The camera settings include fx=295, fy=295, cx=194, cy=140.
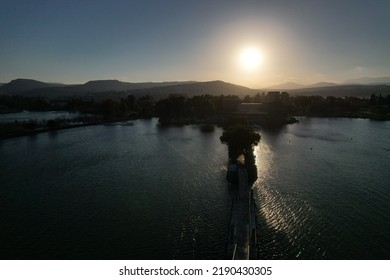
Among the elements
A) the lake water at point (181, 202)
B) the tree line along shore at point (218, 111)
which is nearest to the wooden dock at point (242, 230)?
the lake water at point (181, 202)

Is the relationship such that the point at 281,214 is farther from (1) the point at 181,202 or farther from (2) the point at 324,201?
(1) the point at 181,202

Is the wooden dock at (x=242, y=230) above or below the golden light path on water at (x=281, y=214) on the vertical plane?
above

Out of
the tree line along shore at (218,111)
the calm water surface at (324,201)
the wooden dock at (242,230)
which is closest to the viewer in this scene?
the wooden dock at (242,230)

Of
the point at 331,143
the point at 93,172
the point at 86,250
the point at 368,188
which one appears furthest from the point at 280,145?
the point at 86,250

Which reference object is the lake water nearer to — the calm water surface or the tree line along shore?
the calm water surface

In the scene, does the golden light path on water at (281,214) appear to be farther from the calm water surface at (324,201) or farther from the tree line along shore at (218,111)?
the tree line along shore at (218,111)

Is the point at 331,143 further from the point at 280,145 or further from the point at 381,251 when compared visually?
the point at 381,251
